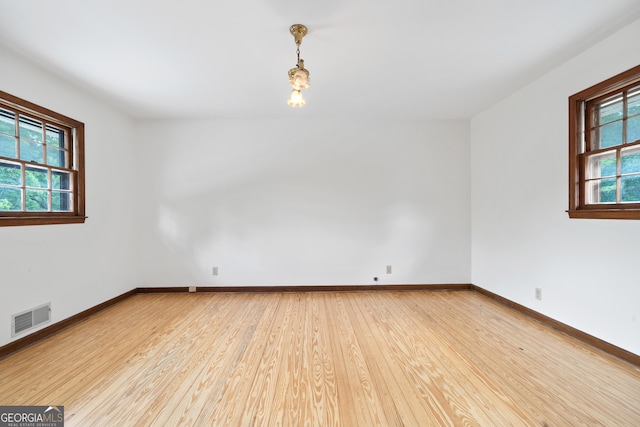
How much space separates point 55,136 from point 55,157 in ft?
0.75

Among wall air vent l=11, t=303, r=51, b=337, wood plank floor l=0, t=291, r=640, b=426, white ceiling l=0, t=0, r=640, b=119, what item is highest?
white ceiling l=0, t=0, r=640, b=119

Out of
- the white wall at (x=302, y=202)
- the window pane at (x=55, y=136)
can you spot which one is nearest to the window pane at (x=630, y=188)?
the white wall at (x=302, y=202)

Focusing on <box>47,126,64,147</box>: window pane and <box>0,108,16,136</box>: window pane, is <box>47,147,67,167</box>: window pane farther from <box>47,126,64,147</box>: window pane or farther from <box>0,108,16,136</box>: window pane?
<box>0,108,16,136</box>: window pane

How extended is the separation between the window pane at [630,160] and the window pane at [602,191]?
0.11m

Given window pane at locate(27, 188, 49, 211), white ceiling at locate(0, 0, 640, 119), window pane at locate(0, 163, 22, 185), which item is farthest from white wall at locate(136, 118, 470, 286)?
window pane at locate(0, 163, 22, 185)

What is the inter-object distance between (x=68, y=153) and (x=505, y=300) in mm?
5447

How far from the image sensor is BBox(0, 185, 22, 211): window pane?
2227 millimetres

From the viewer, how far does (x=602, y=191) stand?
2291 millimetres

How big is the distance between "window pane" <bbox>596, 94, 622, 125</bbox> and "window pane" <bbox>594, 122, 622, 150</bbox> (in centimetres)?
5

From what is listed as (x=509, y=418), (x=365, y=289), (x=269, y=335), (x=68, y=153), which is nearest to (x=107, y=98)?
(x=68, y=153)

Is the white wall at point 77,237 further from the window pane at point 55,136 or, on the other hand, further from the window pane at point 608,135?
the window pane at point 608,135

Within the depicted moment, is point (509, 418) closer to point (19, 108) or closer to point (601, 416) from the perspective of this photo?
point (601, 416)

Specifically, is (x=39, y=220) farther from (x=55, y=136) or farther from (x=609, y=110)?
(x=609, y=110)

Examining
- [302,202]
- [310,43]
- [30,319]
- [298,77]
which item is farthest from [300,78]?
[30,319]
